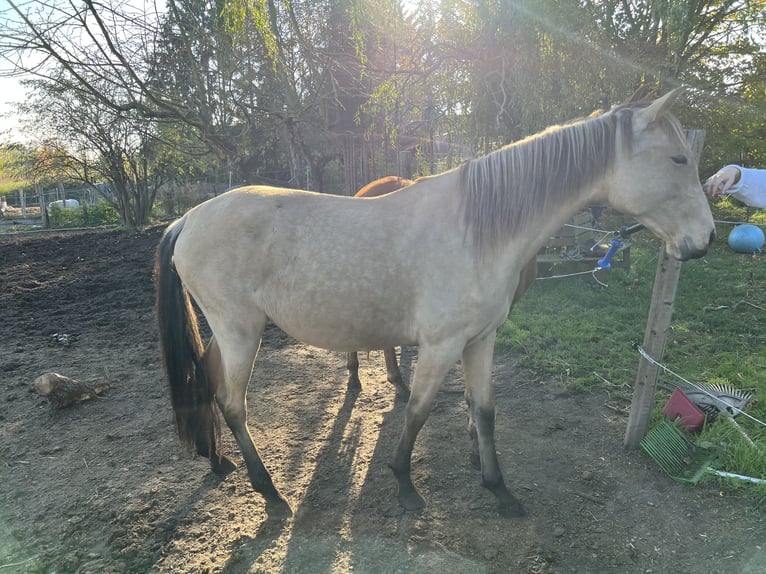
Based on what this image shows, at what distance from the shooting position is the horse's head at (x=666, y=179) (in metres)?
2.08

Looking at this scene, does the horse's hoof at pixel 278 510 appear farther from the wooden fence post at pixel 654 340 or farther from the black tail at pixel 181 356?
the wooden fence post at pixel 654 340

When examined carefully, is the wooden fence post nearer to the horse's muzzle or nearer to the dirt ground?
the dirt ground

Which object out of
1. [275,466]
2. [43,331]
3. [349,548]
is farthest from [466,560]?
[43,331]

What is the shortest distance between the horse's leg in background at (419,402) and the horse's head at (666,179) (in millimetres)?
1178

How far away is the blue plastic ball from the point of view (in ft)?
14.2

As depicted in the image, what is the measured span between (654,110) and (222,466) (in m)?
3.14

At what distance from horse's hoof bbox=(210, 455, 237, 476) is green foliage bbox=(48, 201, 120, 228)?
2044 centimetres

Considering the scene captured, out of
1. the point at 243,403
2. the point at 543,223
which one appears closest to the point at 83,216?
the point at 243,403

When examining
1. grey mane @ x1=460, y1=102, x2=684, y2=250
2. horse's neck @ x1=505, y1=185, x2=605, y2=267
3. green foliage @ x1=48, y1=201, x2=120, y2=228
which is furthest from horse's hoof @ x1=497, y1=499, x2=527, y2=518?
green foliage @ x1=48, y1=201, x2=120, y2=228

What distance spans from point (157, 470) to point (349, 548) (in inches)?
57.8

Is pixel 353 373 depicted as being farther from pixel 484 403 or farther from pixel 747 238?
pixel 747 238

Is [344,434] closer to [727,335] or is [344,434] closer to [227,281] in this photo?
[227,281]

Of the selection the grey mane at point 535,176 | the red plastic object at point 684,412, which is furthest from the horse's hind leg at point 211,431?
the red plastic object at point 684,412

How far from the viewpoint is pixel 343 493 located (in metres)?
2.68
